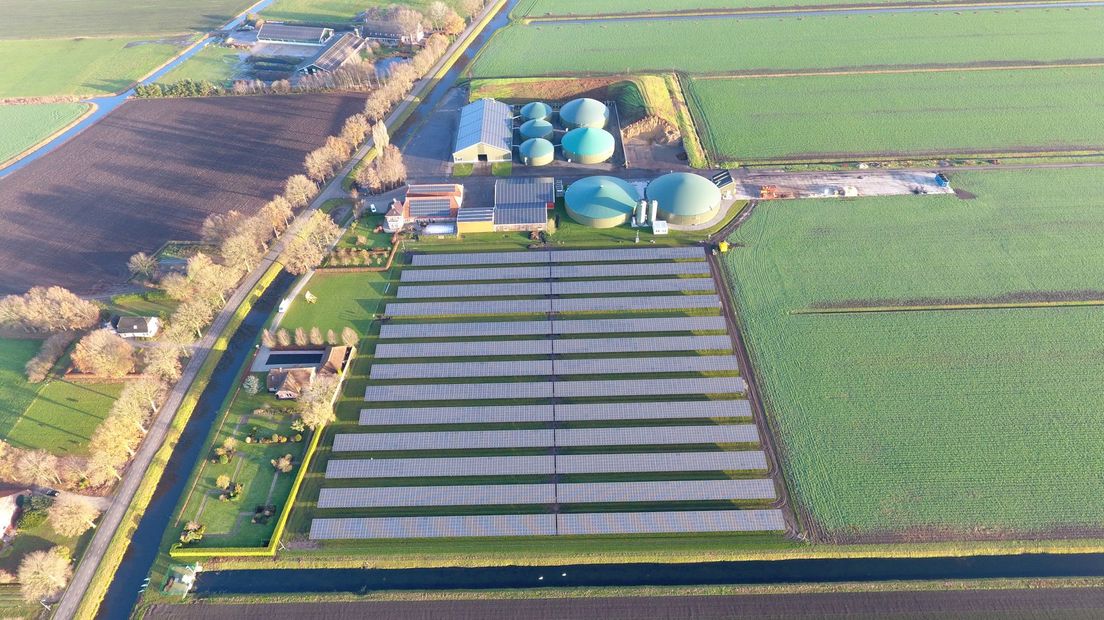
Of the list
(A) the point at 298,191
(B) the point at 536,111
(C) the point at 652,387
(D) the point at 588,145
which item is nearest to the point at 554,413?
(C) the point at 652,387

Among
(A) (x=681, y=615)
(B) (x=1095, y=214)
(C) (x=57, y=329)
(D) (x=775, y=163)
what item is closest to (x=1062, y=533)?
(A) (x=681, y=615)

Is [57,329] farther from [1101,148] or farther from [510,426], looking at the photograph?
[1101,148]

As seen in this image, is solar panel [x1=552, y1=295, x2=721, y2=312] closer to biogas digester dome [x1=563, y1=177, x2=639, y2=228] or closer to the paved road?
biogas digester dome [x1=563, y1=177, x2=639, y2=228]

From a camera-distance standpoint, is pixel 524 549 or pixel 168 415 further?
pixel 168 415

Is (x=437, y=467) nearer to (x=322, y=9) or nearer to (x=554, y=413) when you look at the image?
(x=554, y=413)

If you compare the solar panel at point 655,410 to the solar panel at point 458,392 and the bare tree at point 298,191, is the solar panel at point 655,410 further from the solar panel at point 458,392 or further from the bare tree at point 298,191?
the bare tree at point 298,191

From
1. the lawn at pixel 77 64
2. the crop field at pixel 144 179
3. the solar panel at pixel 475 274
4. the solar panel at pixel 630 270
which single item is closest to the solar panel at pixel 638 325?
the solar panel at pixel 630 270
